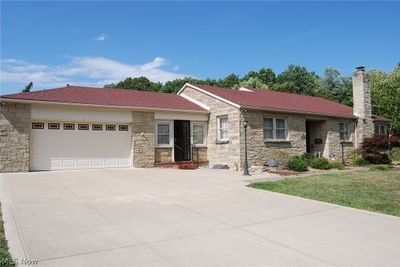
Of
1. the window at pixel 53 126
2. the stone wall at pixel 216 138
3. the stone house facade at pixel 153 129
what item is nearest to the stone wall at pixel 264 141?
the stone house facade at pixel 153 129

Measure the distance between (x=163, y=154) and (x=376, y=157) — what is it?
43.1 feet

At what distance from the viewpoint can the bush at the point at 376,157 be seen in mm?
21562

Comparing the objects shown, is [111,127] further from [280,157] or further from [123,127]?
[280,157]

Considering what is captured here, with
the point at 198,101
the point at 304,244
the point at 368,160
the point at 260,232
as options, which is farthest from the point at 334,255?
the point at 368,160

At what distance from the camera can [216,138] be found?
19500 mm

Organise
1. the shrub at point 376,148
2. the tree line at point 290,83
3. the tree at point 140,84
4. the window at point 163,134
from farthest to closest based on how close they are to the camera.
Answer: the tree at point 140,84
the tree line at point 290,83
the shrub at point 376,148
the window at point 163,134

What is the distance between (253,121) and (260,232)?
12.3 meters

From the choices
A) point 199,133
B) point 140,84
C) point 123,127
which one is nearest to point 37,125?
point 123,127

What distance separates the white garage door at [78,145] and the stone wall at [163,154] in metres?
1.52

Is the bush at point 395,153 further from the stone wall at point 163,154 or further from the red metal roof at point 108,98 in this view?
the stone wall at point 163,154

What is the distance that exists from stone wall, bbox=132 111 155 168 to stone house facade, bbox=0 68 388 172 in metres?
0.05

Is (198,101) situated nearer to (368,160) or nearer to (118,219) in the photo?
(368,160)

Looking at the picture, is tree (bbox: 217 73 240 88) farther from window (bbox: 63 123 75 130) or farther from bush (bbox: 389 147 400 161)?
window (bbox: 63 123 75 130)

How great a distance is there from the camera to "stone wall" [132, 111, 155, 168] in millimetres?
17500
